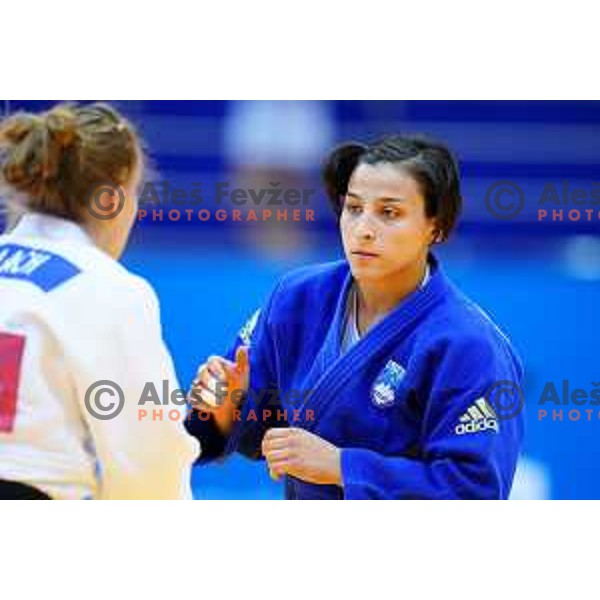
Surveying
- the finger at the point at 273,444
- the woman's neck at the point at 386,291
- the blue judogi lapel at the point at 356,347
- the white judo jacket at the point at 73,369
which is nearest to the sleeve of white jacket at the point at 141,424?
the white judo jacket at the point at 73,369

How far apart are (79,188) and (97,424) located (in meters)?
0.40

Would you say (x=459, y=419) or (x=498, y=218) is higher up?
(x=498, y=218)

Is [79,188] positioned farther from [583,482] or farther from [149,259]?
[583,482]

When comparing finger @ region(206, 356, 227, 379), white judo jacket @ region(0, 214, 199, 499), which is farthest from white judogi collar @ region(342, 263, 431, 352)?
white judo jacket @ region(0, 214, 199, 499)

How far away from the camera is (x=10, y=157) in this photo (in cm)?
176

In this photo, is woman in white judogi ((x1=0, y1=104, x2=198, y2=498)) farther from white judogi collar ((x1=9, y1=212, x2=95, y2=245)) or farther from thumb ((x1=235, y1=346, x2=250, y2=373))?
thumb ((x1=235, y1=346, x2=250, y2=373))

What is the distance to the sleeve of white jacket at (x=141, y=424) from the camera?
5.56 feet

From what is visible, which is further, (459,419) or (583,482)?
(583,482)

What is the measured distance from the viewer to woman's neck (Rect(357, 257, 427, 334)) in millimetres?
1788

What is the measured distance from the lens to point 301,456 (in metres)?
1.82

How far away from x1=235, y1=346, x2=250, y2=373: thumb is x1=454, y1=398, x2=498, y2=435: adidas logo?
0.39 m

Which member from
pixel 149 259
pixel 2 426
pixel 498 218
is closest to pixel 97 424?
pixel 2 426

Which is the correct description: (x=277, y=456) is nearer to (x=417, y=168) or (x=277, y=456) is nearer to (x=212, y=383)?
(x=212, y=383)

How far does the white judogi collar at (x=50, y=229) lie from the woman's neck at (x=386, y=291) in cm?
49
